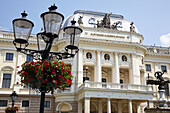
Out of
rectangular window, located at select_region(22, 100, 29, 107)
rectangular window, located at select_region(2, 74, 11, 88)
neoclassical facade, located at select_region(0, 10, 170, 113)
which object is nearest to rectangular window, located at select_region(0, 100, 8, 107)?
neoclassical facade, located at select_region(0, 10, 170, 113)

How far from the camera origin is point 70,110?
104 feet

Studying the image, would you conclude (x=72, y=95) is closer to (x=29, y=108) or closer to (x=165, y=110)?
(x=29, y=108)

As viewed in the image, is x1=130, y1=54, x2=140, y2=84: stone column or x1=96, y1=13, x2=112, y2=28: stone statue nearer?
x1=130, y1=54, x2=140, y2=84: stone column

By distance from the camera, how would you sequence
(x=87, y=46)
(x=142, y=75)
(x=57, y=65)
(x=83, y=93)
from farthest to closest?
(x=142, y=75) < (x=87, y=46) < (x=83, y=93) < (x=57, y=65)

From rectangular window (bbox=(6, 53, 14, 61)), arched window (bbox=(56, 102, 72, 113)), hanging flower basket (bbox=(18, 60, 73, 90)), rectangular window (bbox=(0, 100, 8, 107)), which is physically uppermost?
rectangular window (bbox=(6, 53, 14, 61))

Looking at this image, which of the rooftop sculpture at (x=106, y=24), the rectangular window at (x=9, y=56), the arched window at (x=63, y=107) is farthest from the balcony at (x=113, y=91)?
the rectangular window at (x=9, y=56)

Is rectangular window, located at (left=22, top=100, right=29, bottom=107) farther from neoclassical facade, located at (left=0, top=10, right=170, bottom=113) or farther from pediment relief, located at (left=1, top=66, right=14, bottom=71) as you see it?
pediment relief, located at (left=1, top=66, right=14, bottom=71)

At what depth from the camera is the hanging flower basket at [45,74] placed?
9305 mm

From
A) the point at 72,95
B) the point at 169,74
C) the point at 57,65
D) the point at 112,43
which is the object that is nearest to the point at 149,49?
the point at 169,74

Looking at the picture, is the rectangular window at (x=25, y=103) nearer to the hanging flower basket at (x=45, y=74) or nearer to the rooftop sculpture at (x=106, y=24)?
the rooftop sculpture at (x=106, y=24)

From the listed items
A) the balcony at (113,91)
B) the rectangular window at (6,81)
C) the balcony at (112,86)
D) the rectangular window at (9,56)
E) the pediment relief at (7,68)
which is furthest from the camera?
the rectangular window at (9,56)

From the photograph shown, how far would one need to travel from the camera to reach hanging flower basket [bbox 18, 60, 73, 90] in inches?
366

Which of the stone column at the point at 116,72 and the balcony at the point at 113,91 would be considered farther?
the stone column at the point at 116,72

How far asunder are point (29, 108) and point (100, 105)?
10930 millimetres
